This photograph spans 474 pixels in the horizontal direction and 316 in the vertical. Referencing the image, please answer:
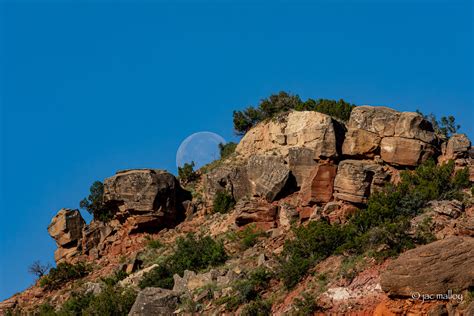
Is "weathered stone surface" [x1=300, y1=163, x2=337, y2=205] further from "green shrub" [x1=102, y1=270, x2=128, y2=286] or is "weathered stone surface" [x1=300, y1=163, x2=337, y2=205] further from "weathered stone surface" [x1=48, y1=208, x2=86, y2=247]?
"weathered stone surface" [x1=48, y1=208, x2=86, y2=247]

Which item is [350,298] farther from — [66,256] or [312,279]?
[66,256]

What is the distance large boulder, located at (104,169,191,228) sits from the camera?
67250mm

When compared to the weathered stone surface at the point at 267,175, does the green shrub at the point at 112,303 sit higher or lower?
lower

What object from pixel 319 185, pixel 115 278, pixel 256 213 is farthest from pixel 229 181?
pixel 115 278

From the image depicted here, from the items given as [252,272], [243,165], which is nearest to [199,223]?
[243,165]

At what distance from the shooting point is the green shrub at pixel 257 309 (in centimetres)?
4734

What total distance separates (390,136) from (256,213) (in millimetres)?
10096

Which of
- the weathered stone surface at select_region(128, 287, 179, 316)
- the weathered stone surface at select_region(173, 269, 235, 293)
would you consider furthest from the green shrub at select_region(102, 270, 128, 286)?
the weathered stone surface at select_region(128, 287, 179, 316)

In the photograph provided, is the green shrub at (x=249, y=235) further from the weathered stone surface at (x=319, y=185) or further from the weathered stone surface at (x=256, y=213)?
the weathered stone surface at (x=319, y=185)

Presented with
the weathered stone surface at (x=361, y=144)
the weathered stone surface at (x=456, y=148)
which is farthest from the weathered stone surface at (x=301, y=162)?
the weathered stone surface at (x=456, y=148)

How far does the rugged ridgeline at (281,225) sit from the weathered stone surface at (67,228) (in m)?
0.09

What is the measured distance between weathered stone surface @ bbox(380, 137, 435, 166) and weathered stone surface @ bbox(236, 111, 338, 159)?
3432 millimetres

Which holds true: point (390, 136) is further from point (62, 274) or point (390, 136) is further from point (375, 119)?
point (62, 274)

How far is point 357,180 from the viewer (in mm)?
57969
